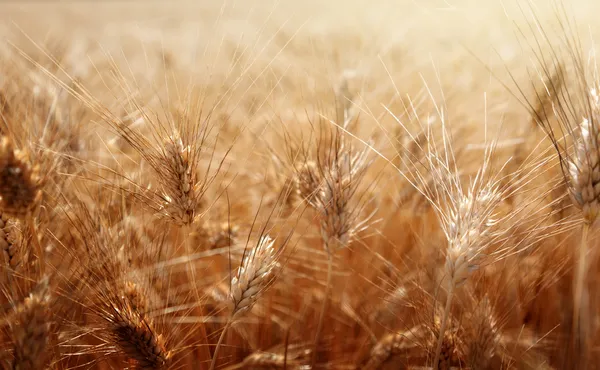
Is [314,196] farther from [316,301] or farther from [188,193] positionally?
[316,301]

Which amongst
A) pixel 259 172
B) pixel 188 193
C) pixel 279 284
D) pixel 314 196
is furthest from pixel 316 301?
pixel 188 193

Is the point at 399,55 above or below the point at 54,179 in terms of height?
above

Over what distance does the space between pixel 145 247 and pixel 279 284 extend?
1.68ft

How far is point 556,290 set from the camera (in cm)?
130

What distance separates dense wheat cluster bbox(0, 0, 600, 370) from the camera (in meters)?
0.82

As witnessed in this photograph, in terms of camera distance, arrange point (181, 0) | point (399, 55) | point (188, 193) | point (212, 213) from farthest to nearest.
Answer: point (181, 0), point (399, 55), point (212, 213), point (188, 193)

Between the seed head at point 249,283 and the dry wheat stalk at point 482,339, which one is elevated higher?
the seed head at point 249,283

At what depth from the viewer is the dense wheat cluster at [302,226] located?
82 centimetres

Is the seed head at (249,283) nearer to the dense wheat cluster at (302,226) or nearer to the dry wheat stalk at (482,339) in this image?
the dense wheat cluster at (302,226)

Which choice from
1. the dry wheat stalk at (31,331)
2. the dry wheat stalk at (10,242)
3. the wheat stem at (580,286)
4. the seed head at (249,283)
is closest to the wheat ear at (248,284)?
the seed head at (249,283)

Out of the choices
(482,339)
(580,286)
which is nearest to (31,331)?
(482,339)

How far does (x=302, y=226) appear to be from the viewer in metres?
1.52

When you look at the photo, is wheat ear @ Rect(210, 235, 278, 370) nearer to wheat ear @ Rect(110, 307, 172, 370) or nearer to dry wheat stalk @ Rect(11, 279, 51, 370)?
wheat ear @ Rect(110, 307, 172, 370)

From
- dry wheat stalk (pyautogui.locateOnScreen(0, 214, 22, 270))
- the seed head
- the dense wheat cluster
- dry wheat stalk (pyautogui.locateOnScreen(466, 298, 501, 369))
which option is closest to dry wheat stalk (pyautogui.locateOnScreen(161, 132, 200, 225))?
the dense wheat cluster
